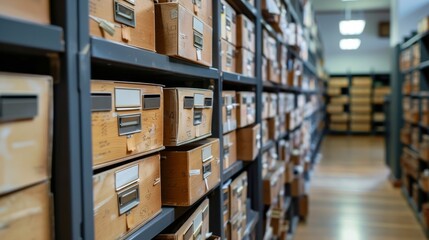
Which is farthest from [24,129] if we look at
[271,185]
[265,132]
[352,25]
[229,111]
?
[352,25]

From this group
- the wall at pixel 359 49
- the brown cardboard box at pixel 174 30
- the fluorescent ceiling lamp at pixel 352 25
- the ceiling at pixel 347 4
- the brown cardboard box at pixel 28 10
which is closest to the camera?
the brown cardboard box at pixel 28 10

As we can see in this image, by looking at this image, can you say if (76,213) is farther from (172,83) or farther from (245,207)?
(245,207)

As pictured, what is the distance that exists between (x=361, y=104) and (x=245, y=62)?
471 inches

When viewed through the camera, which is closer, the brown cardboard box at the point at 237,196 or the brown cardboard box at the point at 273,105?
the brown cardboard box at the point at 237,196

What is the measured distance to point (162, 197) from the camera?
1.29 meters

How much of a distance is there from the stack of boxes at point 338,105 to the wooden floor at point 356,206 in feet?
16.7

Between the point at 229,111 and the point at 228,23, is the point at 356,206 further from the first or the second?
the point at 228,23

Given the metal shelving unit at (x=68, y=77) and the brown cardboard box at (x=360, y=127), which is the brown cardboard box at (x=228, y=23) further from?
the brown cardboard box at (x=360, y=127)

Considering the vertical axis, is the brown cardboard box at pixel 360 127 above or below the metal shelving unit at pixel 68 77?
below

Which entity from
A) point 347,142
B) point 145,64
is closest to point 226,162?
point 145,64

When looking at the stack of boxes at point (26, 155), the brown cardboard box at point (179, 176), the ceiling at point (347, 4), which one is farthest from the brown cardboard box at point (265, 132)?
the ceiling at point (347, 4)

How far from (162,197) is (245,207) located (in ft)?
3.50

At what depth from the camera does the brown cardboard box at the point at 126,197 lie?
0.87m

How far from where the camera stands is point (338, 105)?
43.9ft
